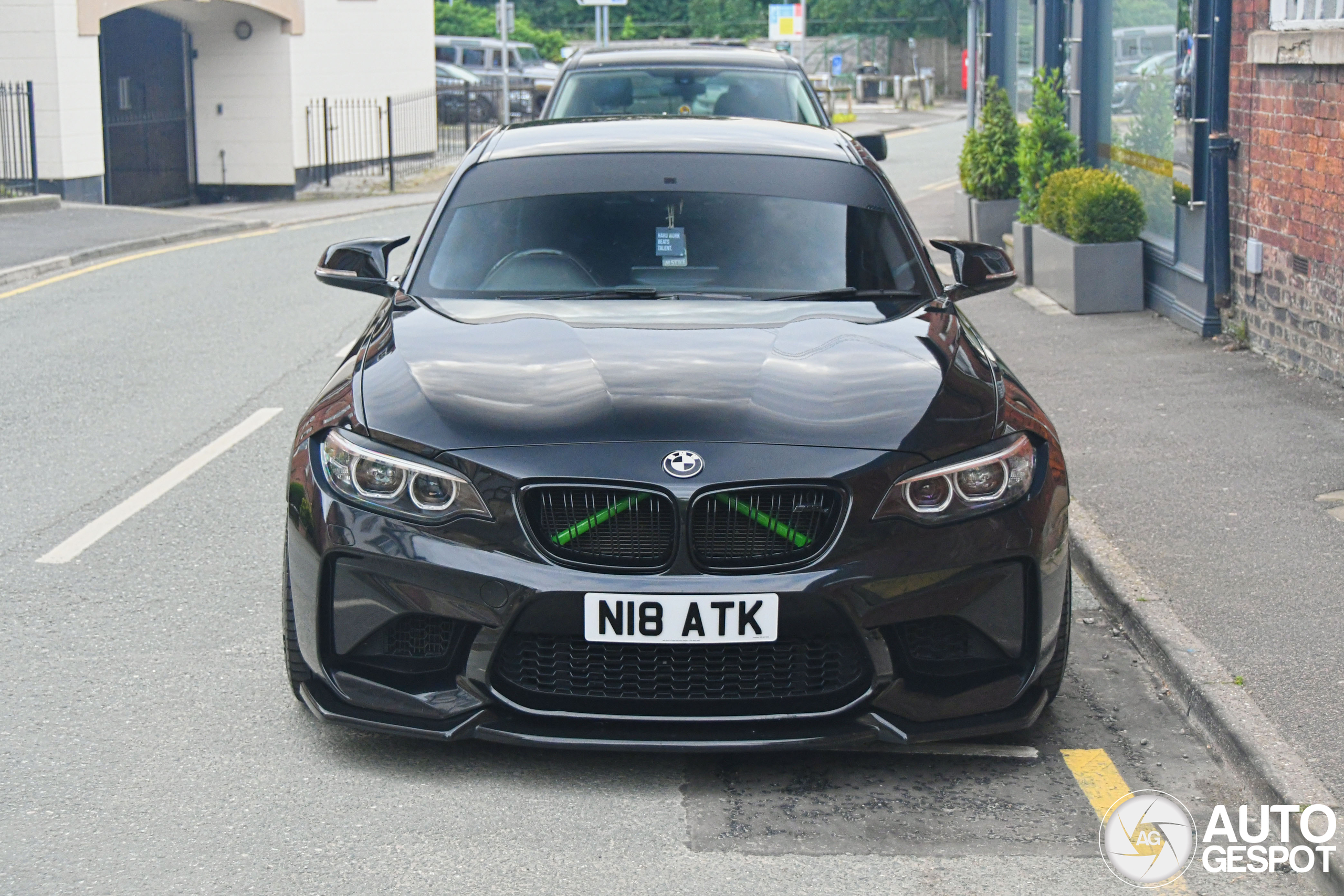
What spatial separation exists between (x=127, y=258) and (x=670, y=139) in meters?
12.6

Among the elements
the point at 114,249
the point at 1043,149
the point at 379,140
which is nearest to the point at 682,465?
the point at 1043,149

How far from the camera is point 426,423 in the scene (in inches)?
163

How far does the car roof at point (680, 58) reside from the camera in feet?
Answer: 41.7

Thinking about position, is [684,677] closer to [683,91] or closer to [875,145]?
[875,145]

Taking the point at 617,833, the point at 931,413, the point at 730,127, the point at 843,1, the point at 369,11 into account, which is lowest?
the point at 617,833

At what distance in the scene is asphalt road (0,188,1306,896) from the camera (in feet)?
12.1

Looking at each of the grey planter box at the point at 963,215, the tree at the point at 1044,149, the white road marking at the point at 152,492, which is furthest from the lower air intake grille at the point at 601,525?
the grey planter box at the point at 963,215

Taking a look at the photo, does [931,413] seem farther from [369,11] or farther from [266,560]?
[369,11]

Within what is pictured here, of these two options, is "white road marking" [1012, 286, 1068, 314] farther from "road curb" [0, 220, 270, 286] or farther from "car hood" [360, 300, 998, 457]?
"road curb" [0, 220, 270, 286]

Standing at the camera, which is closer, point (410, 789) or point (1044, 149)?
point (410, 789)

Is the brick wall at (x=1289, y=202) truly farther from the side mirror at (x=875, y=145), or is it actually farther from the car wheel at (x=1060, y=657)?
the car wheel at (x=1060, y=657)

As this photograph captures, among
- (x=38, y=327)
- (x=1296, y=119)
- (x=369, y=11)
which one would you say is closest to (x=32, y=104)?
(x=369, y=11)

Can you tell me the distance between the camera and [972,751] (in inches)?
174

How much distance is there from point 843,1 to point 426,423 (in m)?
64.8
